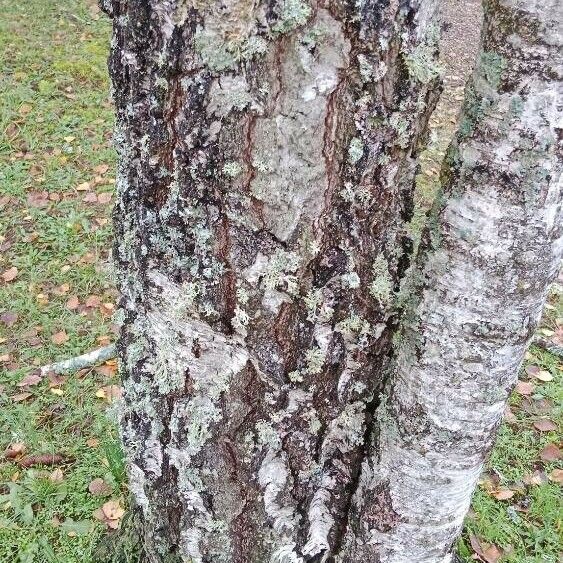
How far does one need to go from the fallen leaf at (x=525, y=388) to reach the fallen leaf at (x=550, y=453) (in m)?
0.34

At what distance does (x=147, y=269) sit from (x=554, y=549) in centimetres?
214

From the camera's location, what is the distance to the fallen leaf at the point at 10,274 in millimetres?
3910

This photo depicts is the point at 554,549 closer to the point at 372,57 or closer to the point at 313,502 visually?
the point at 313,502

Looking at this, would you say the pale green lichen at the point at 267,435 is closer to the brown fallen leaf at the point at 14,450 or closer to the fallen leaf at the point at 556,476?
the brown fallen leaf at the point at 14,450

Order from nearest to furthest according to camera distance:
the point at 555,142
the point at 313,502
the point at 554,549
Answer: the point at 555,142, the point at 313,502, the point at 554,549

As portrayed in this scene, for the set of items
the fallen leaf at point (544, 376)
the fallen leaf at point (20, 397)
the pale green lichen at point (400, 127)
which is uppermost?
the pale green lichen at point (400, 127)

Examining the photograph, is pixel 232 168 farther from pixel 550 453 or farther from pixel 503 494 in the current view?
pixel 550 453

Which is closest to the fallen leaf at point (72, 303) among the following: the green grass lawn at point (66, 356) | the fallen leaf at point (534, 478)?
the green grass lawn at point (66, 356)

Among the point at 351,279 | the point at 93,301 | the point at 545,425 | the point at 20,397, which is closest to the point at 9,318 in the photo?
the point at 93,301

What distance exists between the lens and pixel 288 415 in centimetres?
148

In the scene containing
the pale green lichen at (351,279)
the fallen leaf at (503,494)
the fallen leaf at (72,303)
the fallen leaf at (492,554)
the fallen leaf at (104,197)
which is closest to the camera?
the pale green lichen at (351,279)

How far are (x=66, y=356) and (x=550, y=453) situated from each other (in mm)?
2518

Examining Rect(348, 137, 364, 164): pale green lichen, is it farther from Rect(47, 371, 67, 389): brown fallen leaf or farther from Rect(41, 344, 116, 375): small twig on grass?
Rect(47, 371, 67, 389): brown fallen leaf

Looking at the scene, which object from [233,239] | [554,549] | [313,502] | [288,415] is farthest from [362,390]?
[554,549]
